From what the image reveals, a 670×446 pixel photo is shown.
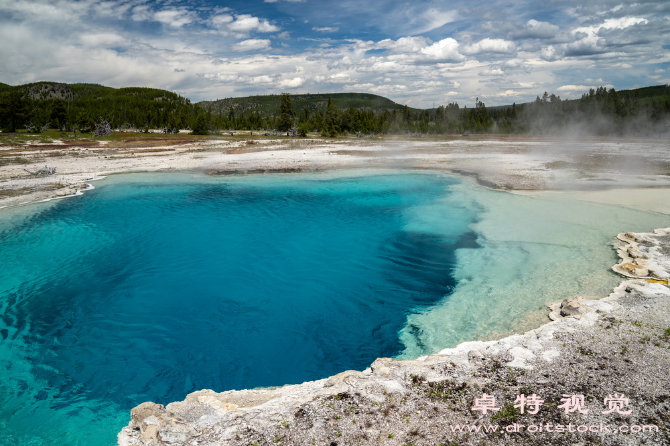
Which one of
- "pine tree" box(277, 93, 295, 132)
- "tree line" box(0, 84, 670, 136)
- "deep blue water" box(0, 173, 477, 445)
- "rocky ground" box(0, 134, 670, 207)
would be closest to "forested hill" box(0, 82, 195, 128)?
"tree line" box(0, 84, 670, 136)

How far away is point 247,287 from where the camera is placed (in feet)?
33.8

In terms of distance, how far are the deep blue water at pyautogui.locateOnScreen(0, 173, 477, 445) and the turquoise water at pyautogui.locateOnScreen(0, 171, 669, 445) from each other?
0.04 metres

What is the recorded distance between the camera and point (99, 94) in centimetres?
18662

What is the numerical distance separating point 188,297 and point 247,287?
1.58 m

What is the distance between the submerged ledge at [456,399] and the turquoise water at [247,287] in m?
1.43

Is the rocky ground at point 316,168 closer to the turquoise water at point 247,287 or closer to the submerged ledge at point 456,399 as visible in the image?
the turquoise water at point 247,287

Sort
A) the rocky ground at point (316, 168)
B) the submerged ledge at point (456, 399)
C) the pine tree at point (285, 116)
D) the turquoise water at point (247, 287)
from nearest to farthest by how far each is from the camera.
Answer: the submerged ledge at point (456, 399) → the turquoise water at point (247, 287) → the rocky ground at point (316, 168) → the pine tree at point (285, 116)

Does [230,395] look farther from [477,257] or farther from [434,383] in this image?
[477,257]

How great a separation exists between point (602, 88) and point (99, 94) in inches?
8575

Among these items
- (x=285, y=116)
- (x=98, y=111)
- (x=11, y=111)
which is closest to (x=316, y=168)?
(x=285, y=116)

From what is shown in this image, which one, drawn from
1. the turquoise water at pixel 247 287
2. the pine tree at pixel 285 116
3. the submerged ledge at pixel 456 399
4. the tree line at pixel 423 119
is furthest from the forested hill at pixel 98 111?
the submerged ledge at pixel 456 399

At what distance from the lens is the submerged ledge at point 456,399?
4.14 metres

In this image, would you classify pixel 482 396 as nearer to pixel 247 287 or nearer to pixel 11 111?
pixel 247 287

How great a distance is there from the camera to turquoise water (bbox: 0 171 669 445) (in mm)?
6605
